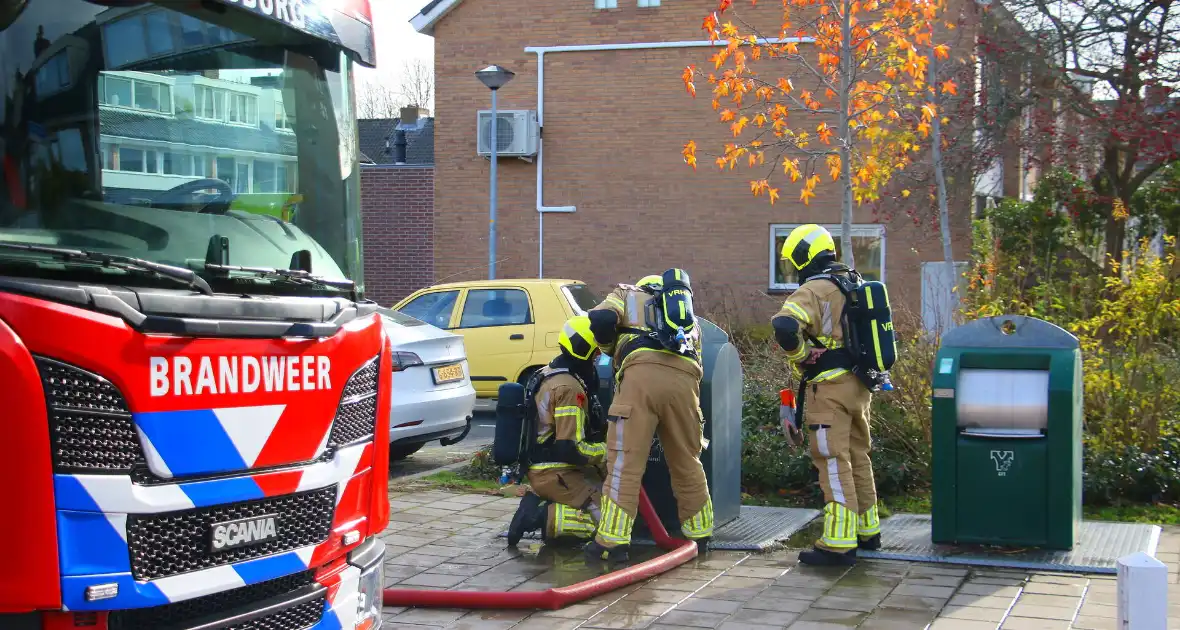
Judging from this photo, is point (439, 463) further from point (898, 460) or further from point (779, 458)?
point (898, 460)

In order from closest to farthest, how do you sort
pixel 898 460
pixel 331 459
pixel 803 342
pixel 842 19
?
pixel 331 459, pixel 803 342, pixel 898 460, pixel 842 19

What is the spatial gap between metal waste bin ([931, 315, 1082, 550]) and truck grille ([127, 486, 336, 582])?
401 centimetres

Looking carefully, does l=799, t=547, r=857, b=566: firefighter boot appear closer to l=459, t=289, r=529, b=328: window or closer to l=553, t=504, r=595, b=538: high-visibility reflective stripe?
l=553, t=504, r=595, b=538: high-visibility reflective stripe

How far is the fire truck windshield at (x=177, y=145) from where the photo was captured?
3.75m

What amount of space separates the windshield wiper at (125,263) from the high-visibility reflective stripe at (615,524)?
342 centimetres

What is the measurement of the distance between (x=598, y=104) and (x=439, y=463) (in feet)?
39.5

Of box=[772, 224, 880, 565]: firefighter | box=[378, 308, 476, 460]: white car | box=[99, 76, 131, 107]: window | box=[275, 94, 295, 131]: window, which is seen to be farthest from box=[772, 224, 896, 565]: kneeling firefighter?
box=[378, 308, 476, 460]: white car

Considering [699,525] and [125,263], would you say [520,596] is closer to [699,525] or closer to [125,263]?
[699,525]

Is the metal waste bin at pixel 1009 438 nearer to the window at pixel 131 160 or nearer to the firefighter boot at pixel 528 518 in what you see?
the firefighter boot at pixel 528 518

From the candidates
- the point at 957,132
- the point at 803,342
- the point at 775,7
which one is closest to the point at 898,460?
the point at 803,342

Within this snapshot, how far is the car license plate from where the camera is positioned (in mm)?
10297

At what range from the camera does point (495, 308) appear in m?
14.4

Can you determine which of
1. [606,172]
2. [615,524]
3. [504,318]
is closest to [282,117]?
[615,524]

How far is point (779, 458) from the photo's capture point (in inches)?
355
